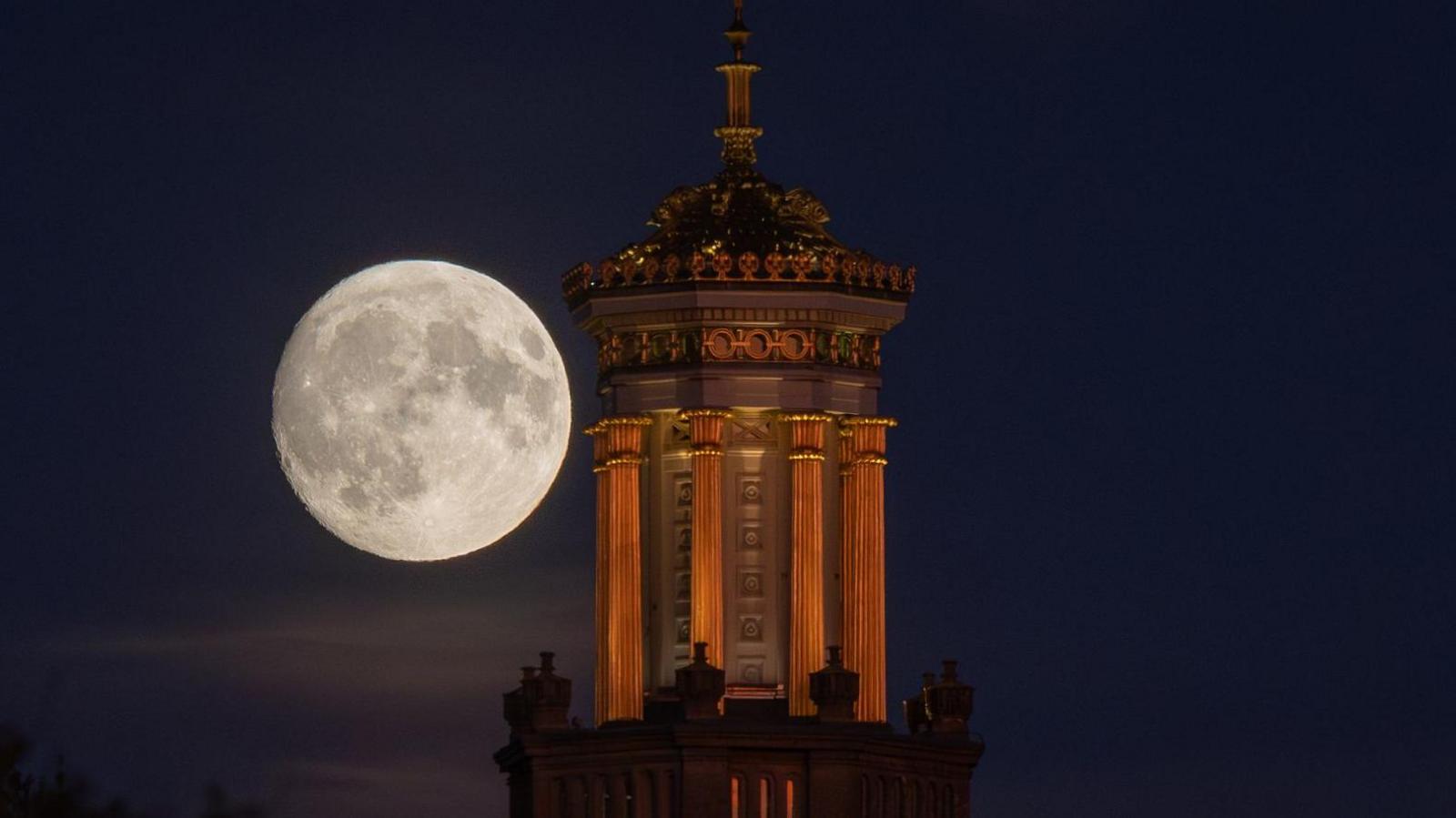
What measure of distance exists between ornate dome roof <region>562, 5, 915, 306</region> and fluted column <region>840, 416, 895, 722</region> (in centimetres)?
355

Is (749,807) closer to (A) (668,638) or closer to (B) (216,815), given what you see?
(A) (668,638)

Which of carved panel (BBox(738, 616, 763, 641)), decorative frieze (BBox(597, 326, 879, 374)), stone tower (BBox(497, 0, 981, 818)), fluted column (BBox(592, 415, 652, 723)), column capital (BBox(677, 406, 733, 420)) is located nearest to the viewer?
stone tower (BBox(497, 0, 981, 818))

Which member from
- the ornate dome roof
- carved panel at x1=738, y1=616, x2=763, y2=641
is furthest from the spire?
carved panel at x1=738, y1=616, x2=763, y2=641

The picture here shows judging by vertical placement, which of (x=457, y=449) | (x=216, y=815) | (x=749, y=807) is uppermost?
(x=457, y=449)

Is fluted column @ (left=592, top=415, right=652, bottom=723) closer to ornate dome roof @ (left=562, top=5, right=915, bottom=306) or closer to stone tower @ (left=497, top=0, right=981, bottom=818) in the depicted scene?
stone tower @ (left=497, top=0, right=981, bottom=818)

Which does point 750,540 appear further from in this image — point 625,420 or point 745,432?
point 625,420

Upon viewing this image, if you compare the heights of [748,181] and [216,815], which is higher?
[748,181]

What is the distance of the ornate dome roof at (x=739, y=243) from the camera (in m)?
134

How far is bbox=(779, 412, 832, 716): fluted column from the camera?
133m

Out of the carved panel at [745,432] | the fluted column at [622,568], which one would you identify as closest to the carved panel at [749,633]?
the fluted column at [622,568]

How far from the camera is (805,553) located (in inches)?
5261

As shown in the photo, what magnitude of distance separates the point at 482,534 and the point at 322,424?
4.59 metres

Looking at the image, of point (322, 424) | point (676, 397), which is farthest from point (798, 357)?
point (322, 424)

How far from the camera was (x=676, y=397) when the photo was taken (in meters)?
134
